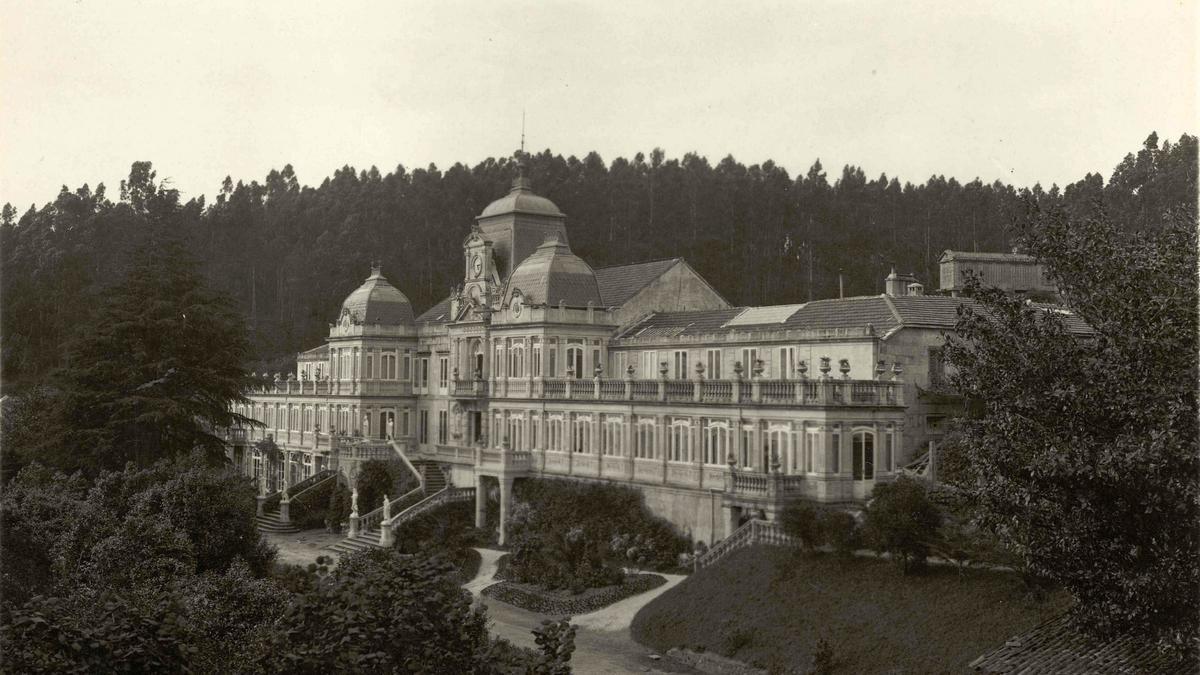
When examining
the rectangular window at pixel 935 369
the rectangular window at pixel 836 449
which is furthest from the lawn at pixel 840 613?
the rectangular window at pixel 935 369

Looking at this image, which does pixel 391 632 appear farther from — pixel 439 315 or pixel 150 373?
pixel 439 315

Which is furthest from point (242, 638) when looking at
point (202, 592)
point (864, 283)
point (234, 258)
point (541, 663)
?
point (234, 258)

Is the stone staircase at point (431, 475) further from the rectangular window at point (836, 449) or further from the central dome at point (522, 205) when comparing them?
the rectangular window at point (836, 449)

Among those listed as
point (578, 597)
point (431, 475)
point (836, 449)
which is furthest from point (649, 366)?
point (836, 449)

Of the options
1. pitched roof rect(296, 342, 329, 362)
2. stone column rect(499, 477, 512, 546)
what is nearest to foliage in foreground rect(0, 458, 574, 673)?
stone column rect(499, 477, 512, 546)

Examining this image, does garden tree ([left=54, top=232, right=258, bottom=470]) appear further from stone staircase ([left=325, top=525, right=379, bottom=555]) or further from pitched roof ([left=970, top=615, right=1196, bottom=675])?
pitched roof ([left=970, top=615, right=1196, bottom=675])

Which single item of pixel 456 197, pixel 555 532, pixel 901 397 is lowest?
pixel 555 532

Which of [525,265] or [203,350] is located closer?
[203,350]

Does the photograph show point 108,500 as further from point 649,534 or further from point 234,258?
point 234,258
